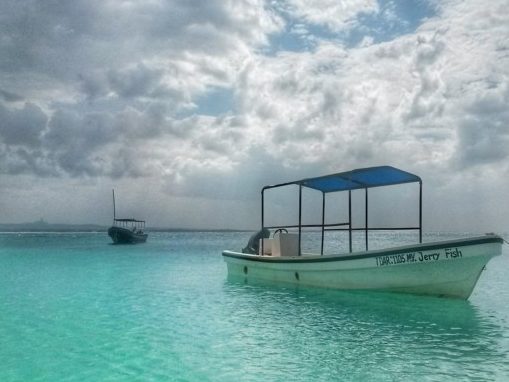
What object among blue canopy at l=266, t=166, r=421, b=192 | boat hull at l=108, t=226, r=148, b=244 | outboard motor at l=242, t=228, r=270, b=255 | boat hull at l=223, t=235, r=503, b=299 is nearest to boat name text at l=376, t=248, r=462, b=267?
boat hull at l=223, t=235, r=503, b=299

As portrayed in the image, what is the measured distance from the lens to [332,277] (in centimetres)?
1500

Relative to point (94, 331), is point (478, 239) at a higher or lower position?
higher

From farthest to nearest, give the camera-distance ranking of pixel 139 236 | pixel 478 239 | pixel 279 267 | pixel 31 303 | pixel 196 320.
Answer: pixel 139 236 < pixel 279 267 < pixel 31 303 < pixel 478 239 < pixel 196 320

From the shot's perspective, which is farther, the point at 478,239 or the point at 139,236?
the point at 139,236

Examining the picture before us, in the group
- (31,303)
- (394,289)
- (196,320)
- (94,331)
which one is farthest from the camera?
(31,303)

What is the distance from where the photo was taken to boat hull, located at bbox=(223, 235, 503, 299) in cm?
1255

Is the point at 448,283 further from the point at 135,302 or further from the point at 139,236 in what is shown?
the point at 139,236

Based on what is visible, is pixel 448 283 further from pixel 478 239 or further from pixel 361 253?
pixel 361 253

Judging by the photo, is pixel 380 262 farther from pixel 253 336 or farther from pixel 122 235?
pixel 122 235

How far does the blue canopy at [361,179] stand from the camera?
14.6 metres

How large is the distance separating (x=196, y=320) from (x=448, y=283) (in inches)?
287

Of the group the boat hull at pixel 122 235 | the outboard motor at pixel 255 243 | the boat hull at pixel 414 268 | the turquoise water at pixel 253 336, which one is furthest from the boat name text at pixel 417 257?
the boat hull at pixel 122 235

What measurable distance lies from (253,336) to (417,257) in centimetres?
590

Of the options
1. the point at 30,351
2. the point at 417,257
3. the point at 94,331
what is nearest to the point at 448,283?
the point at 417,257
